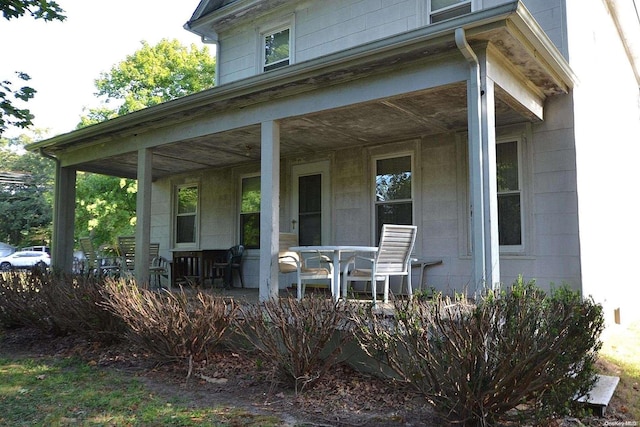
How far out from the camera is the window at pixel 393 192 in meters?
7.38

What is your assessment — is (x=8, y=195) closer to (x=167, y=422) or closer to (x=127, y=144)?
(x=127, y=144)

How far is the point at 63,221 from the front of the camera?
894cm

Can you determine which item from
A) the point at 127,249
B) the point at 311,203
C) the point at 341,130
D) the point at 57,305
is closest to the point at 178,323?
the point at 57,305

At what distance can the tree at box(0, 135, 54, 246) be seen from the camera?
34969 millimetres

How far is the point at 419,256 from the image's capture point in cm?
709

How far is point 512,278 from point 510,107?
2.07m

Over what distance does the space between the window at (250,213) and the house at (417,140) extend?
0.03m

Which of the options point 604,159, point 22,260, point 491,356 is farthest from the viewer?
point 22,260

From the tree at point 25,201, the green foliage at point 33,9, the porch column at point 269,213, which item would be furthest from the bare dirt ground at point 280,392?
the tree at point 25,201

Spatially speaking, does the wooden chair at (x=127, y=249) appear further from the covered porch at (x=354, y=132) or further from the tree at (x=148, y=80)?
the tree at (x=148, y=80)

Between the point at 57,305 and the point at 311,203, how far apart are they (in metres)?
4.11

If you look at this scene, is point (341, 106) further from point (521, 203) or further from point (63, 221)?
point (63, 221)

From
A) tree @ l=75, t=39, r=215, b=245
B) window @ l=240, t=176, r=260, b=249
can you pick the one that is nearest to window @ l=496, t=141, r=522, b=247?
window @ l=240, t=176, r=260, b=249

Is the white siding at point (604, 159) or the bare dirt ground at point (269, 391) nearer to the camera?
the bare dirt ground at point (269, 391)
